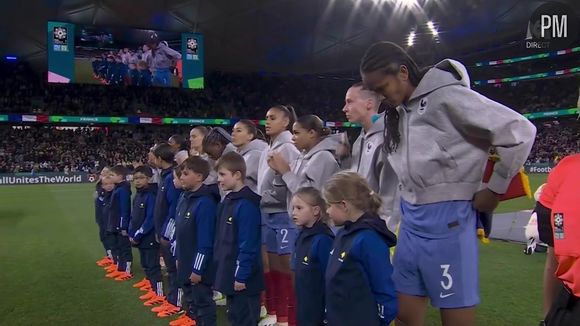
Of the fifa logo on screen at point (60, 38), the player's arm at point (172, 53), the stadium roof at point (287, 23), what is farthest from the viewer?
the player's arm at point (172, 53)

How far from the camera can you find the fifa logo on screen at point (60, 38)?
93.5 feet

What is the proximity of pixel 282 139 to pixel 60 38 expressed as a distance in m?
27.7

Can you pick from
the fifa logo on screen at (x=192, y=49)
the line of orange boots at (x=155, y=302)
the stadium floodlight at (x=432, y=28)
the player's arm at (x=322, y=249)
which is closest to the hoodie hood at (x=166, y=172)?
the line of orange boots at (x=155, y=302)

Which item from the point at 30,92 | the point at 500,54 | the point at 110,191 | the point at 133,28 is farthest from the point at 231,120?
the point at 110,191

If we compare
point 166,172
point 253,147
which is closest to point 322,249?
point 253,147

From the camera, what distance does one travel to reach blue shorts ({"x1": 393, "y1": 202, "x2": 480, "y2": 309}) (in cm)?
233

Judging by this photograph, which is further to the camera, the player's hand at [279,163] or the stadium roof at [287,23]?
the stadium roof at [287,23]

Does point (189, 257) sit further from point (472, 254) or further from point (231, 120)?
point (231, 120)

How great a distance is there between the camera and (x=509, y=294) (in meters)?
6.00

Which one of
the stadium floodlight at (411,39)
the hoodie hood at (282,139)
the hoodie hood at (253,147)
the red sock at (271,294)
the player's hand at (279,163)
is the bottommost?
the red sock at (271,294)

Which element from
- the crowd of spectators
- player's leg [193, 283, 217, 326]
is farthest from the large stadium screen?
player's leg [193, 283, 217, 326]

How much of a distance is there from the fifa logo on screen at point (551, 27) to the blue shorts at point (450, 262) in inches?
1391

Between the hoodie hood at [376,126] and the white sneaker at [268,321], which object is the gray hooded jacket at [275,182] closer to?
the white sneaker at [268,321]

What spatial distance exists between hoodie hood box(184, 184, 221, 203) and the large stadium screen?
27.4 meters
